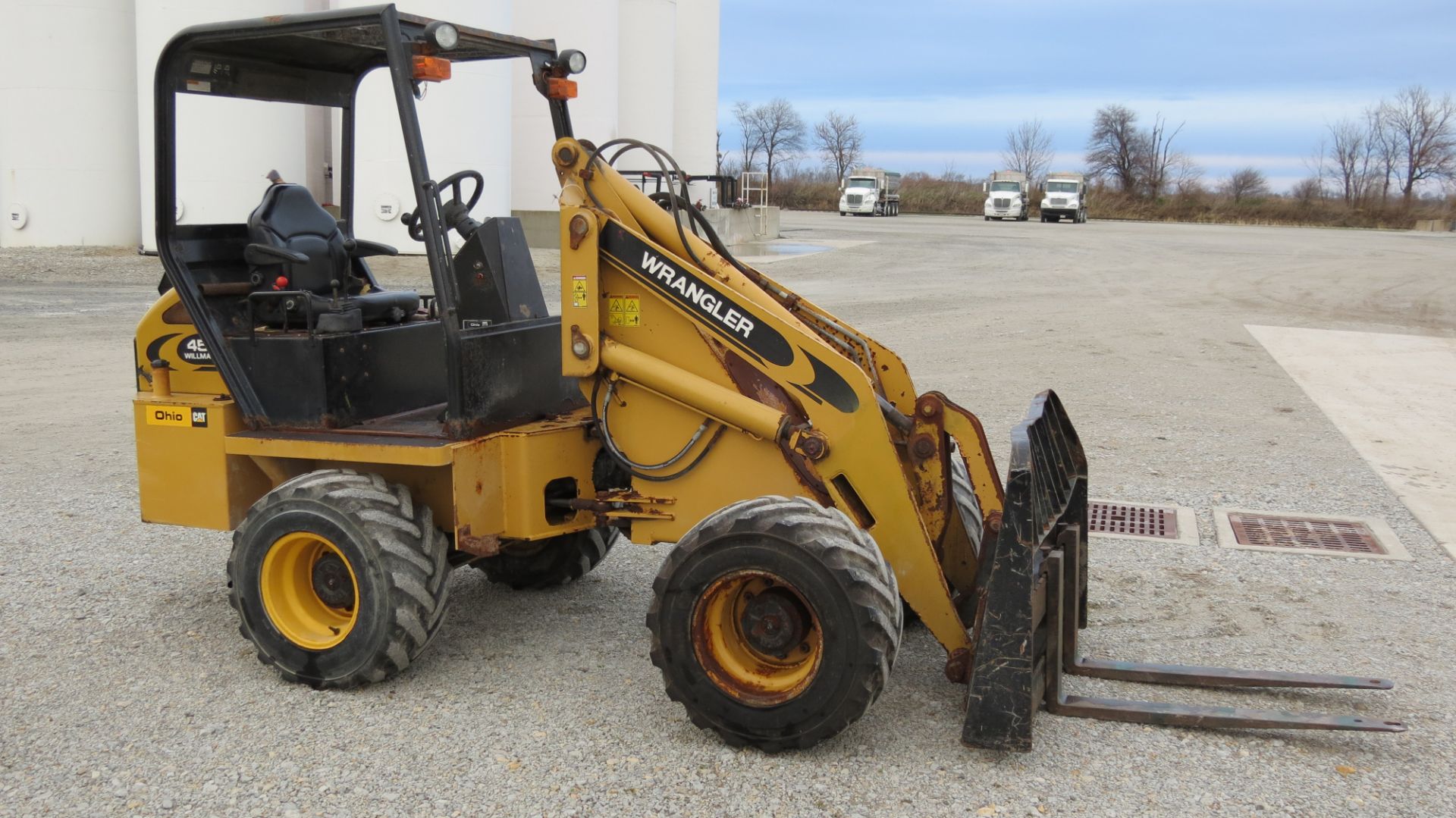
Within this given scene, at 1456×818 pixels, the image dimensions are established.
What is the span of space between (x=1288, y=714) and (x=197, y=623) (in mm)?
4583

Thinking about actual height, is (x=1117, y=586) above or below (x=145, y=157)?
below

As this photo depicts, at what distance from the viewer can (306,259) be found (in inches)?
209

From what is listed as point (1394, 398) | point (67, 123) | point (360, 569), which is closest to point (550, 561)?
point (360, 569)

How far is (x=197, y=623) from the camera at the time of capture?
5.67 m

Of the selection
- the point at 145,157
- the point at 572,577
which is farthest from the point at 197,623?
the point at 145,157

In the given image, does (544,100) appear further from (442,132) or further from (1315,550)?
(1315,550)

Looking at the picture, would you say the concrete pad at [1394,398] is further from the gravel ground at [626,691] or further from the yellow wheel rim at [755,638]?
the yellow wheel rim at [755,638]

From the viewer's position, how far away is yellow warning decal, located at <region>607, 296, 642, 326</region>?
15.8 feet

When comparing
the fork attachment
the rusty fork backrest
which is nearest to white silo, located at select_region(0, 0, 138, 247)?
the fork attachment

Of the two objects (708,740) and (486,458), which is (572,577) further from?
(708,740)

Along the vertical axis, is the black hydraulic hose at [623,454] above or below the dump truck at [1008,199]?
below

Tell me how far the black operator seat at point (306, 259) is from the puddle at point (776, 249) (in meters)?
25.6

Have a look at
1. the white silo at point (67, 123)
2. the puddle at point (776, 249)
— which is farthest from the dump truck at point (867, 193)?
the white silo at point (67, 123)

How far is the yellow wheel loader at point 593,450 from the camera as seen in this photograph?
4.25 meters
